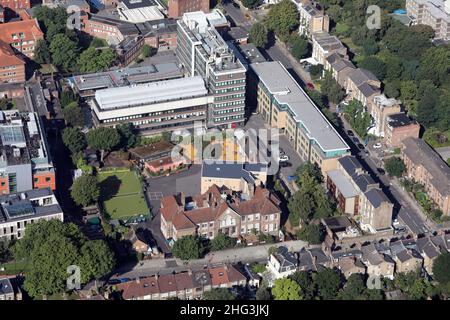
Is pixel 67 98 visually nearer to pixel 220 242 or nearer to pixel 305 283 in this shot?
pixel 220 242

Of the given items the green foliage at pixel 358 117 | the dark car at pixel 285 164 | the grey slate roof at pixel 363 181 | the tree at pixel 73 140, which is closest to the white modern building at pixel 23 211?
the tree at pixel 73 140

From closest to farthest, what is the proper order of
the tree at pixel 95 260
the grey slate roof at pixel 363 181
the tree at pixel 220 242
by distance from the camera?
the tree at pixel 95 260 < the tree at pixel 220 242 < the grey slate roof at pixel 363 181

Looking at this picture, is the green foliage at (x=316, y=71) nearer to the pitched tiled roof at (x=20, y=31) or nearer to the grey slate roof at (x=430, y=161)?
the grey slate roof at (x=430, y=161)

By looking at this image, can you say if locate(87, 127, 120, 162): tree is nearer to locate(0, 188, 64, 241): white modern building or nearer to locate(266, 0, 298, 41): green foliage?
locate(0, 188, 64, 241): white modern building

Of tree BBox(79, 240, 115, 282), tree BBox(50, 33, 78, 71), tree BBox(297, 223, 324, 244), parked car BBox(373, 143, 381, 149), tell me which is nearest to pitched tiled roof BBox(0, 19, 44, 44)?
tree BBox(50, 33, 78, 71)

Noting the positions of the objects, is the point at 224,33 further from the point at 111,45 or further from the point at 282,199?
the point at 282,199

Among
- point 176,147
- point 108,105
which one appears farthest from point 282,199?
point 108,105
